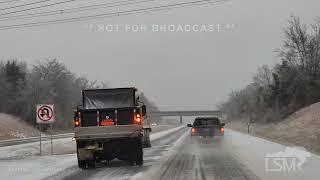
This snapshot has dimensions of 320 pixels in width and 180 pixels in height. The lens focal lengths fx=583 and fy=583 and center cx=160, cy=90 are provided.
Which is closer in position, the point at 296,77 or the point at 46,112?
the point at 46,112

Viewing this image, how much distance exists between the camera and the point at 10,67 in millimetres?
110062

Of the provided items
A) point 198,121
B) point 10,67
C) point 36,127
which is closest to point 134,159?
point 198,121

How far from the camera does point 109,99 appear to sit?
74.1ft

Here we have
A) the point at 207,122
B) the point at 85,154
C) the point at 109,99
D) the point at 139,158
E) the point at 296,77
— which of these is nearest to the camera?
the point at 85,154

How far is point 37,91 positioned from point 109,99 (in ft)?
273

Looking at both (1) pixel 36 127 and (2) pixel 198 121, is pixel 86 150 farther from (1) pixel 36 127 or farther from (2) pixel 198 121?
(1) pixel 36 127

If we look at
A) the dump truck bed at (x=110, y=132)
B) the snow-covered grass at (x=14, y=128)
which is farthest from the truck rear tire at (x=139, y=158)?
the snow-covered grass at (x=14, y=128)

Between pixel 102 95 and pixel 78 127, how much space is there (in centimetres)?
228

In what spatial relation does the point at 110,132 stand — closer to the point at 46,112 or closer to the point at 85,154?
the point at 85,154

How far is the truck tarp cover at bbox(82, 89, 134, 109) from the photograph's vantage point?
22484mm

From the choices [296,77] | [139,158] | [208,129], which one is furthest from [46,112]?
[296,77]

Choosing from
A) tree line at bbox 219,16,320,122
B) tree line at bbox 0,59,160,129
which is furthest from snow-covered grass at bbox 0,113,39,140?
tree line at bbox 219,16,320,122

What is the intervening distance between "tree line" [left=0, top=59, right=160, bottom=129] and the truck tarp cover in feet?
232

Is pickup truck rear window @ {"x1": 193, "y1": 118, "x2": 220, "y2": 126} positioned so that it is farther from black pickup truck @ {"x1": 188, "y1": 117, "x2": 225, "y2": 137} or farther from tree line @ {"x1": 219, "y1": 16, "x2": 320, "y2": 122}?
tree line @ {"x1": 219, "y1": 16, "x2": 320, "y2": 122}
